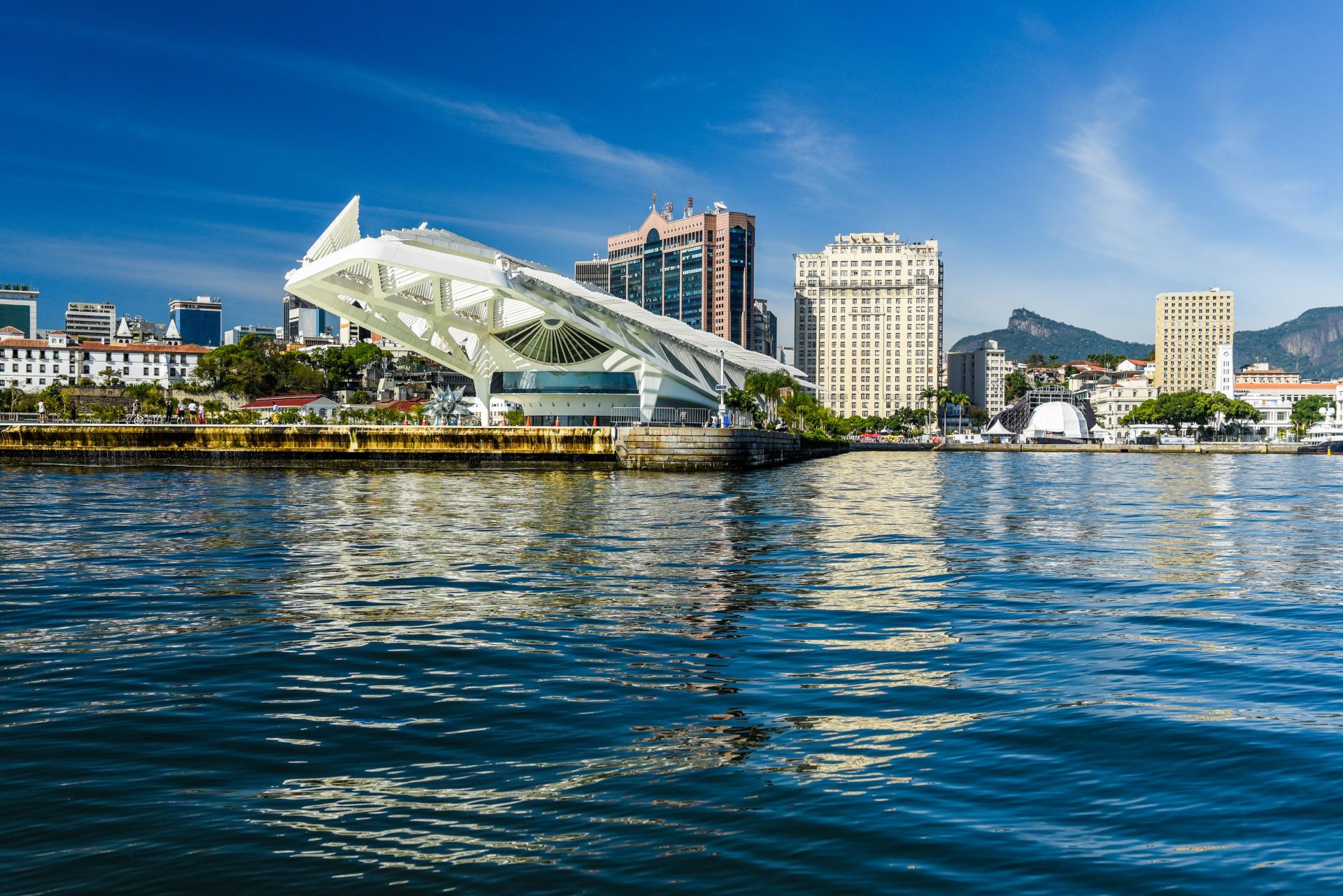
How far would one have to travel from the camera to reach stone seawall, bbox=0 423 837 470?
183 ft

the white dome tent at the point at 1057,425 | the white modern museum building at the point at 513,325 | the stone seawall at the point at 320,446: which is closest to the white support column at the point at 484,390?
the white modern museum building at the point at 513,325

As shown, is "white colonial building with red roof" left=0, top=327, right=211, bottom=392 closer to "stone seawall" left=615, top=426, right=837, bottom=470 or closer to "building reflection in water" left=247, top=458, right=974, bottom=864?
"stone seawall" left=615, top=426, right=837, bottom=470

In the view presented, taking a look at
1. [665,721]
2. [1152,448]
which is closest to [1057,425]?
[1152,448]

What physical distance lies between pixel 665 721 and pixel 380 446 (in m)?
51.4

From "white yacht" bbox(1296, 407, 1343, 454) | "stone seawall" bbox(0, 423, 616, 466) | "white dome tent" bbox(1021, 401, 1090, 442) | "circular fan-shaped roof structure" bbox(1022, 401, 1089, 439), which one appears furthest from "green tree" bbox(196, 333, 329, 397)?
"white yacht" bbox(1296, 407, 1343, 454)

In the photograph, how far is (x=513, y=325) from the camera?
73188 mm

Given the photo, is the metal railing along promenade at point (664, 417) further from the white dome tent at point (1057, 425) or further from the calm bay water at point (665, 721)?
the white dome tent at point (1057, 425)

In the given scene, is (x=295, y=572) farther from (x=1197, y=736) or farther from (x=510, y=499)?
(x=510, y=499)

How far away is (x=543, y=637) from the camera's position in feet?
35.8

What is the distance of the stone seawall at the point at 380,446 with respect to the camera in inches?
2195

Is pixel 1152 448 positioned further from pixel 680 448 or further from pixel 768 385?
pixel 680 448

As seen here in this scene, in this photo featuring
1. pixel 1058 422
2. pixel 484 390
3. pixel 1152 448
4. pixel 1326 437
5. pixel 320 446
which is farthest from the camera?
pixel 1058 422

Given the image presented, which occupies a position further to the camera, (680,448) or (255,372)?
(255,372)

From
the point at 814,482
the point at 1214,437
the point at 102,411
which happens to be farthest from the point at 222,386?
the point at 1214,437
